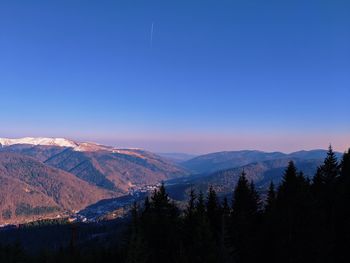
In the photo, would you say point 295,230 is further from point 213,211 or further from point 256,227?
point 213,211

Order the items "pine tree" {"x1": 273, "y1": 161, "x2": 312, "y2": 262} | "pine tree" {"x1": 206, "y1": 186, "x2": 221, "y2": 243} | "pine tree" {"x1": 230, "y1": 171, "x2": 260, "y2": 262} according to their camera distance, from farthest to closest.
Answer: "pine tree" {"x1": 206, "y1": 186, "x2": 221, "y2": 243} → "pine tree" {"x1": 230, "y1": 171, "x2": 260, "y2": 262} → "pine tree" {"x1": 273, "y1": 161, "x2": 312, "y2": 262}

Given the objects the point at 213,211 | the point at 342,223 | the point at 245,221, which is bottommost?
the point at 245,221

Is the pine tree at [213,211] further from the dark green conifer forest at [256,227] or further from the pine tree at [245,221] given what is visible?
the pine tree at [245,221]

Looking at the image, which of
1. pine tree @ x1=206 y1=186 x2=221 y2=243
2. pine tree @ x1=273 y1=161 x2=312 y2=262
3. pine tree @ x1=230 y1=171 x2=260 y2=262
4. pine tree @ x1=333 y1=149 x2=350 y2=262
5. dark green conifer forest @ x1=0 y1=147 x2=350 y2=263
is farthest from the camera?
pine tree @ x1=206 y1=186 x2=221 y2=243

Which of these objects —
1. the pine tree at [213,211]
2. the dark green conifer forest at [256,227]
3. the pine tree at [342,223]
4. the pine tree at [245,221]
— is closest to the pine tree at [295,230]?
the dark green conifer forest at [256,227]

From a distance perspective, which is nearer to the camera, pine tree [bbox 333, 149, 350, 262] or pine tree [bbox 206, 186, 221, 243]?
pine tree [bbox 333, 149, 350, 262]

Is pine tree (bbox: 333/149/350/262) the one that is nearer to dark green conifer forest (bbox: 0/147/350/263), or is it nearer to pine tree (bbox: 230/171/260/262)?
dark green conifer forest (bbox: 0/147/350/263)

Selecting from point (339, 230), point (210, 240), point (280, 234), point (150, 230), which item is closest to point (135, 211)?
point (150, 230)

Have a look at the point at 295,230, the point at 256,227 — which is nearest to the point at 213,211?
the point at 256,227

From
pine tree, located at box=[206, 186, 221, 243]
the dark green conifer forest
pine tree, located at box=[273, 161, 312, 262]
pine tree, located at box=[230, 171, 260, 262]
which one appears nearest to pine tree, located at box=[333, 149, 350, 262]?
the dark green conifer forest

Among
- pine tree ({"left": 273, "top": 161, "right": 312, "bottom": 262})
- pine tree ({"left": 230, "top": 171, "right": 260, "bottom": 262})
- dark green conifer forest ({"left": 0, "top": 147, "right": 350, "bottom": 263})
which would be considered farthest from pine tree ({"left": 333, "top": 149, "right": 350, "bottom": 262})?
pine tree ({"left": 230, "top": 171, "right": 260, "bottom": 262})
